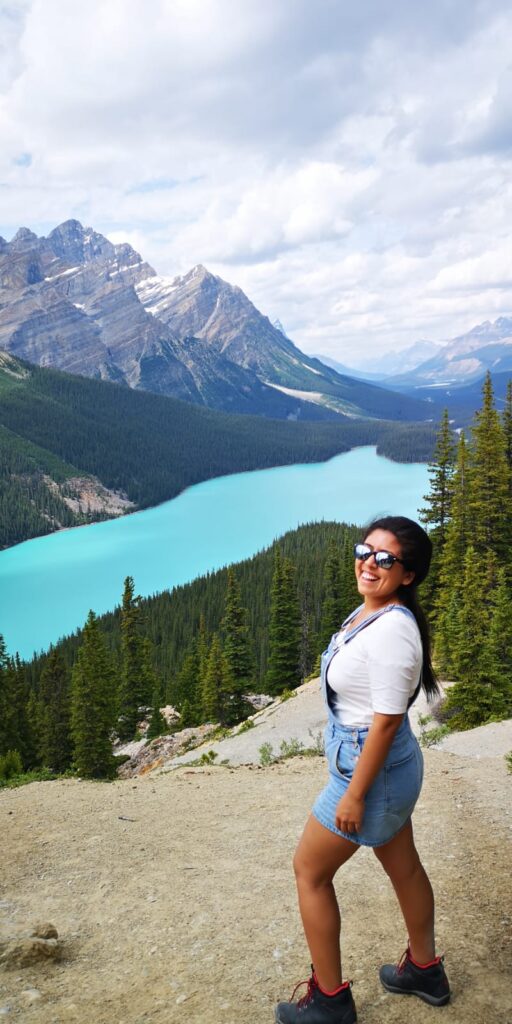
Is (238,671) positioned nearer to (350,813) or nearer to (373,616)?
(350,813)

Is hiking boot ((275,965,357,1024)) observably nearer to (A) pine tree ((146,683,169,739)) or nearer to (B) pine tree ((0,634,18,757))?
(B) pine tree ((0,634,18,757))

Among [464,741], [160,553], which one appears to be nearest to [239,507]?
[160,553]

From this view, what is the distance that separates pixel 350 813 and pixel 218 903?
3.80m

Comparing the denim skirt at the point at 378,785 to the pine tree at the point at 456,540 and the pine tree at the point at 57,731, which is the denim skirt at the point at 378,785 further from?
the pine tree at the point at 57,731

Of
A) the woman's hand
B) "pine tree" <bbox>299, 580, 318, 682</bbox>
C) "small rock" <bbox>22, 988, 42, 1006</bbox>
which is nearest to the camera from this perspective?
the woman's hand

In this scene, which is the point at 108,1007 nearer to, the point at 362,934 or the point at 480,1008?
the point at 362,934

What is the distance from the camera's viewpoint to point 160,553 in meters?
144

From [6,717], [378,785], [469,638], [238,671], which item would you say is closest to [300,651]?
[238,671]

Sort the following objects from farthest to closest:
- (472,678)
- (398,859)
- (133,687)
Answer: (133,687) < (472,678) < (398,859)

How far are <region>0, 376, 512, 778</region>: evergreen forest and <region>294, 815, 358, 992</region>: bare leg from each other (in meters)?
15.1

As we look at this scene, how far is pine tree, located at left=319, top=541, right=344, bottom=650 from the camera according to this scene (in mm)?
45250

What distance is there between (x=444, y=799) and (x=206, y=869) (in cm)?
379

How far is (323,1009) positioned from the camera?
172 inches

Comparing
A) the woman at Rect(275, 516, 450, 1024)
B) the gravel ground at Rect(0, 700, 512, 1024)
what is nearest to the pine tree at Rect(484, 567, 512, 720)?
the gravel ground at Rect(0, 700, 512, 1024)
